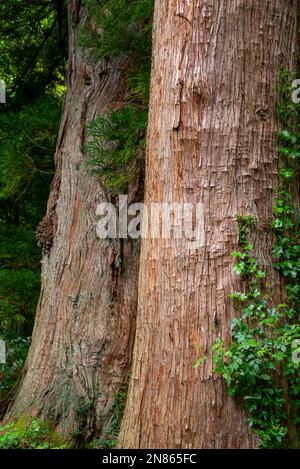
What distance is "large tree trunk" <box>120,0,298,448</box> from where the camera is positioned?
3695 millimetres

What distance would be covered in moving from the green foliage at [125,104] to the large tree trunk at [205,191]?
5.39ft

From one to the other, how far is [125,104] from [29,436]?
3.32 meters

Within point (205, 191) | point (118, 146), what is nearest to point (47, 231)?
point (118, 146)

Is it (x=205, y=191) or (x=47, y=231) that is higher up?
(x=47, y=231)

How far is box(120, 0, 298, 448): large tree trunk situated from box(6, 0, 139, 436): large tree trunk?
64.6 inches

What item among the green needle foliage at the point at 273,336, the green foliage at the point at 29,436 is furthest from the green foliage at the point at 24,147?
the green needle foliage at the point at 273,336

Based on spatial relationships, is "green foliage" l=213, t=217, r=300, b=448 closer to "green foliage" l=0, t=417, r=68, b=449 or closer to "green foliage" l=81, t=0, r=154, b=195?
"green foliage" l=81, t=0, r=154, b=195

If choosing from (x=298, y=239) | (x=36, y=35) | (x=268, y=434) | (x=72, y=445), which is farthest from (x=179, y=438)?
(x=36, y=35)

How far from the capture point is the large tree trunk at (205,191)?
12.1 feet

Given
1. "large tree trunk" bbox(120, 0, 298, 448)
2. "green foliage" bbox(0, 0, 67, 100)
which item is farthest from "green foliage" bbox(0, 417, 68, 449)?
"green foliage" bbox(0, 0, 67, 100)

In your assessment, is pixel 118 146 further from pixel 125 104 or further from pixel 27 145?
pixel 27 145

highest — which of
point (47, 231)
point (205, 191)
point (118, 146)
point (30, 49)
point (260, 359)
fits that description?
point (30, 49)

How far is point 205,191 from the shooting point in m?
3.82
